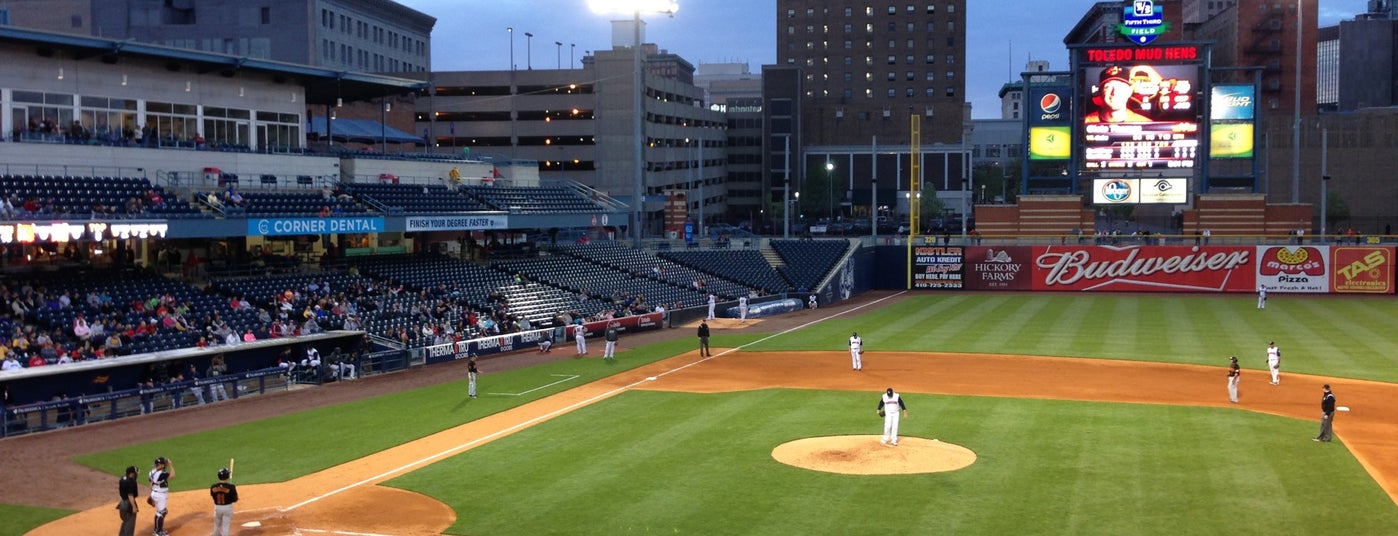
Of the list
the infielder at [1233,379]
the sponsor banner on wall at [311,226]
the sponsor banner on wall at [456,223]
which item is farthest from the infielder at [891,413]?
the sponsor banner on wall at [456,223]

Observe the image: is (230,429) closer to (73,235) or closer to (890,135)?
(73,235)

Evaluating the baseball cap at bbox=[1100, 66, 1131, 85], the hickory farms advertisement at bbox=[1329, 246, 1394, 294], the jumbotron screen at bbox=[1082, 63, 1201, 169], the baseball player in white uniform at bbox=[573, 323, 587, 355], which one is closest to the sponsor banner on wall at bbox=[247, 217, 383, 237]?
the baseball player in white uniform at bbox=[573, 323, 587, 355]

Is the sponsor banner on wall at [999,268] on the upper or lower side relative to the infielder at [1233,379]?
upper

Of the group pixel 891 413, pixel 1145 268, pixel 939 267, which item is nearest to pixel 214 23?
pixel 939 267

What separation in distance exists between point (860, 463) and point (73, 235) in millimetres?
25234

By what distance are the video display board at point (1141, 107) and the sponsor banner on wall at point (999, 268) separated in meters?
6.46

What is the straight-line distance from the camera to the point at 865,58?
132 meters

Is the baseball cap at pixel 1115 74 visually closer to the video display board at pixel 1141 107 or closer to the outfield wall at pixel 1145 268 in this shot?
the video display board at pixel 1141 107

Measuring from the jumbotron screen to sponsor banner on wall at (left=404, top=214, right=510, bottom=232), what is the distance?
110ft

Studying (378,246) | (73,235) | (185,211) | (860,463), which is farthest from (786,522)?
(378,246)

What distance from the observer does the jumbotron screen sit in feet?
197

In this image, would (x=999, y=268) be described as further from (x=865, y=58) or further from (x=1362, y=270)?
(x=865, y=58)

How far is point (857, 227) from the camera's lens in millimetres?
102188

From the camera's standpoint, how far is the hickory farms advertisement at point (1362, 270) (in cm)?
5869
